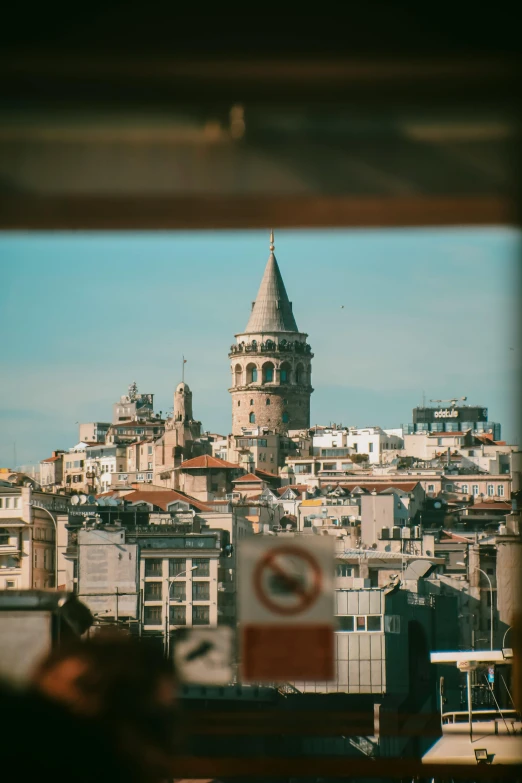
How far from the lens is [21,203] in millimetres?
2391

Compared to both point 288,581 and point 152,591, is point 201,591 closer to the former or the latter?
point 152,591

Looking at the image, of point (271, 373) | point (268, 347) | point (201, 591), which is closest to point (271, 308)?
point (268, 347)

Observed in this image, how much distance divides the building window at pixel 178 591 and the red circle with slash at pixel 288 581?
52.4 feet

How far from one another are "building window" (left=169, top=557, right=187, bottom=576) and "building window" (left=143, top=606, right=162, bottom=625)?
2.68 meters

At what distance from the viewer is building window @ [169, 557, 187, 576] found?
21.6 m

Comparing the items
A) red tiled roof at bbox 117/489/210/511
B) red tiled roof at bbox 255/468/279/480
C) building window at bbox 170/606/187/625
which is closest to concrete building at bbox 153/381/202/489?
red tiled roof at bbox 255/468/279/480

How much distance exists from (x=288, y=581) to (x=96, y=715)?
896 mm

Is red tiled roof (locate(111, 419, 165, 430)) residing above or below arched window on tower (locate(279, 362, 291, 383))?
below

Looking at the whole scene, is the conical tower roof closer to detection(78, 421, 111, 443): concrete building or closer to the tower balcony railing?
the tower balcony railing

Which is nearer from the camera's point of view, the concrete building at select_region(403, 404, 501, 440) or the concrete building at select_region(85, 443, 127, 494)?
the concrete building at select_region(85, 443, 127, 494)

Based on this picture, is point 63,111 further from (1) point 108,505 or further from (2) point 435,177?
(1) point 108,505

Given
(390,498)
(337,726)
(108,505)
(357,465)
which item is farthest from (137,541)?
(357,465)

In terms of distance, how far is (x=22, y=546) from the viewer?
841 centimetres

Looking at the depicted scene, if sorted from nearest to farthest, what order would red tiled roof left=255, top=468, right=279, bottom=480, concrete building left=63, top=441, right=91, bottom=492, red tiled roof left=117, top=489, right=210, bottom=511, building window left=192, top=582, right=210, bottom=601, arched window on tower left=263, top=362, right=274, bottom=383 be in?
building window left=192, top=582, right=210, bottom=601 → red tiled roof left=117, top=489, right=210, bottom=511 → concrete building left=63, top=441, right=91, bottom=492 → red tiled roof left=255, top=468, right=279, bottom=480 → arched window on tower left=263, top=362, right=274, bottom=383
